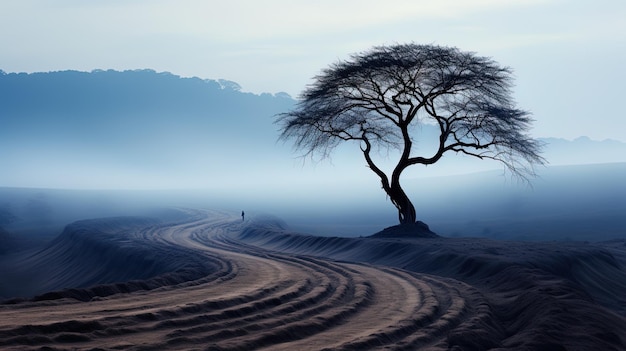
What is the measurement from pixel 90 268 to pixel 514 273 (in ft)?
110

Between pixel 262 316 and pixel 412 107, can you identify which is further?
pixel 412 107

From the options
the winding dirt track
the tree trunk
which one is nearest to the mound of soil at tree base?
the tree trunk

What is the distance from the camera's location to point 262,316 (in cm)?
1489

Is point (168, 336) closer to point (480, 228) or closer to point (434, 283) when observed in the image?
point (434, 283)

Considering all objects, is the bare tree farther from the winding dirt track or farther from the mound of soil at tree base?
the winding dirt track

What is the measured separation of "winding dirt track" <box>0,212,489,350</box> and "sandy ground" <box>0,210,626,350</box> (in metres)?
0.03

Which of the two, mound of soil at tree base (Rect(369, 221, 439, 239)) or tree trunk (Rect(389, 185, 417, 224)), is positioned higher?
tree trunk (Rect(389, 185, 417, 224))

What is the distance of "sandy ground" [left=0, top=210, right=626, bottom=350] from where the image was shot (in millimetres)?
12656

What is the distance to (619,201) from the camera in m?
133

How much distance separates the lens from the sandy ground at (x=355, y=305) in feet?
41.5

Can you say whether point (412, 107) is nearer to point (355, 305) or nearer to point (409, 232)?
point (409, 232)

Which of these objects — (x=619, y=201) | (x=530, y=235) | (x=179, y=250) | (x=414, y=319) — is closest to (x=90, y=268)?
(x=179, y=250)

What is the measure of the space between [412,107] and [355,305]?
26.1 meters

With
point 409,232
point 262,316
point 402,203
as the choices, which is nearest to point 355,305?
point 262,316
